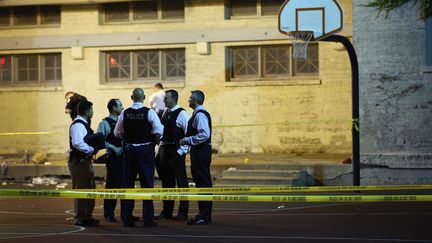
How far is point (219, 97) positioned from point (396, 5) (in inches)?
262

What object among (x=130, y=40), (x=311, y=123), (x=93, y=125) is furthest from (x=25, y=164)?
(x=311, y=123)

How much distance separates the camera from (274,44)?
2244 centimetres

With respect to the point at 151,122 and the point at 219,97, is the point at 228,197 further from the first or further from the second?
the point at 219,97

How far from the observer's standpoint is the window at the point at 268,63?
73.4 ft

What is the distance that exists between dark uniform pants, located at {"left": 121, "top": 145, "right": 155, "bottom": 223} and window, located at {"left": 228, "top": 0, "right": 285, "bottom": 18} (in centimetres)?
1008

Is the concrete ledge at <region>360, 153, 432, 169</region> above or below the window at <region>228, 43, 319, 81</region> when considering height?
below

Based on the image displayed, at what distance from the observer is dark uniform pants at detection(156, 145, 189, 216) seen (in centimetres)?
1376

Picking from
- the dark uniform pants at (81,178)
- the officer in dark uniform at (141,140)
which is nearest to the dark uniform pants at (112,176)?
the dark uniform pants at (81,178)

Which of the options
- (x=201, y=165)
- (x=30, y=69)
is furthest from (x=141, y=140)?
(x=30, y=69)

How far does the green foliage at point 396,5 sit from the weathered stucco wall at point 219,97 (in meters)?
3.69

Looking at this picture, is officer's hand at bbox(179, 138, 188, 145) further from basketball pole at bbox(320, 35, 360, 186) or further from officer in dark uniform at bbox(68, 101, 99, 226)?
basketball pole at bbox(320, 35, 360, 186)

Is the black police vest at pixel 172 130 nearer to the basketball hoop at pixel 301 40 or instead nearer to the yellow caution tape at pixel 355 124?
the yellow caution tape at pixel 355 124

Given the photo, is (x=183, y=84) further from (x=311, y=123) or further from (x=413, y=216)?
(x=413, y=216)

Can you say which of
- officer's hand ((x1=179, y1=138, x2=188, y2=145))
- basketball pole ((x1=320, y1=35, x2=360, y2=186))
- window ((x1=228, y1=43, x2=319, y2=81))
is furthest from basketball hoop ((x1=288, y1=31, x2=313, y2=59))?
officer's hand ((x1=179, y1=138, x2=188, y2=145))
